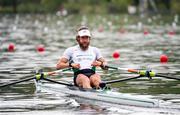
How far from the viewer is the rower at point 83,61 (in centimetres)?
1703

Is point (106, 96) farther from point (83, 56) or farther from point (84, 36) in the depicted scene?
point (84, 36)

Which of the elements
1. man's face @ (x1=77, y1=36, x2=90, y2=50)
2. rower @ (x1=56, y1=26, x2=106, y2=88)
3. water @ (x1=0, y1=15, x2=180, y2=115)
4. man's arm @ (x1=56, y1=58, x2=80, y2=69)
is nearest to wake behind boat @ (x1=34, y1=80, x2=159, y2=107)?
water @ (x1=0, y1=15, x2=180, y2=115)

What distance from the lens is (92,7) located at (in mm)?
109125

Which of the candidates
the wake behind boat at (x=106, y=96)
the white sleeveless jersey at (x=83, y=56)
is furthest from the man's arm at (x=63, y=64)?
the wake behind boat at (x=106, y=96)

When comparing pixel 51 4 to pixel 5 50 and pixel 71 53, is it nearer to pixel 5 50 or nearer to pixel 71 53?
pixel 5 50

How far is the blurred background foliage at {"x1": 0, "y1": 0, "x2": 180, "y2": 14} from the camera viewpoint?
103556mm

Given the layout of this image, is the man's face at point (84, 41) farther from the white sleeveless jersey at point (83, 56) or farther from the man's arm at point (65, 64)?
the man's arm at point (65, 64)

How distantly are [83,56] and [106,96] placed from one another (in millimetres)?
1916

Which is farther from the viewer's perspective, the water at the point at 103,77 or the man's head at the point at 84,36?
the man's head at the point at 84,36

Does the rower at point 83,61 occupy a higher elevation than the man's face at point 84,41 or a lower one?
lower

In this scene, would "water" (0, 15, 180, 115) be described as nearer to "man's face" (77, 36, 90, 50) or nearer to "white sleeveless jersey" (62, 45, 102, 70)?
"white sleeveless jersey" (62, 45, 102, 70)

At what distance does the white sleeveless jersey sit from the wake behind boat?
2.37ft

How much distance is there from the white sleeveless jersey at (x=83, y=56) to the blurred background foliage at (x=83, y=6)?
77.8m

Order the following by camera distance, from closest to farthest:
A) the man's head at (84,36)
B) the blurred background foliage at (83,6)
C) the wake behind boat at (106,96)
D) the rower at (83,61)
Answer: the wake behind boat at (106,96) → the rower at (83,61) → the man's head at (84,36) → the blurred background foliage at (83,6)
